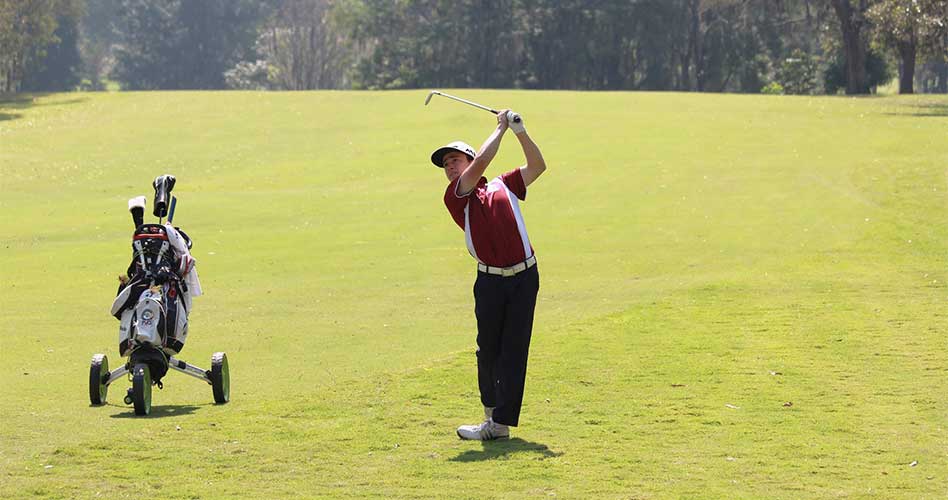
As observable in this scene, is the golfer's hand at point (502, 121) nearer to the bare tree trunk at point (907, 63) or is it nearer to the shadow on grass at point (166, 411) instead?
the shadow on grass at point (166, 411)

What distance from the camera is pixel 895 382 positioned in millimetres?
11625

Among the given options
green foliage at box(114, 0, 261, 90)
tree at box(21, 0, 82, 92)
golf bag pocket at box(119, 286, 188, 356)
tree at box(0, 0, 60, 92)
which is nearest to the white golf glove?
golf bag pocket at box(119, 286, 188, 356)

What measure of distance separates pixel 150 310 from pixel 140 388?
1.86 feet

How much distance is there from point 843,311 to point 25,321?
907cm

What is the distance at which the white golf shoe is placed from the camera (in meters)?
9.27

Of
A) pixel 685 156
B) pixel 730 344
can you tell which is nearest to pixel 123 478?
pixel 730 344

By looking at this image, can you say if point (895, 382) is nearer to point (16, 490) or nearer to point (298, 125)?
point (16, 490)

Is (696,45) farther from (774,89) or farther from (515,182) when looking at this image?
(515,182)

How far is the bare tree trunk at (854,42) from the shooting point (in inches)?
2685

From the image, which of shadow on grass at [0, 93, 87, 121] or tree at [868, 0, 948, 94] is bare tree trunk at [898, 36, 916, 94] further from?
shadow on grass at [0, 93, 87, 121]

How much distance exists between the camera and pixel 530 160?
29.6 feet

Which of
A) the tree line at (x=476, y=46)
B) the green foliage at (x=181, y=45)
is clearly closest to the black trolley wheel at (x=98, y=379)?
the tree line at (x=476, y=46)

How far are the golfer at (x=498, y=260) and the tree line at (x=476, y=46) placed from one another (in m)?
49.6

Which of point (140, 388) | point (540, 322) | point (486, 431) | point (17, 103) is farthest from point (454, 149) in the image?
point (17, 103)
